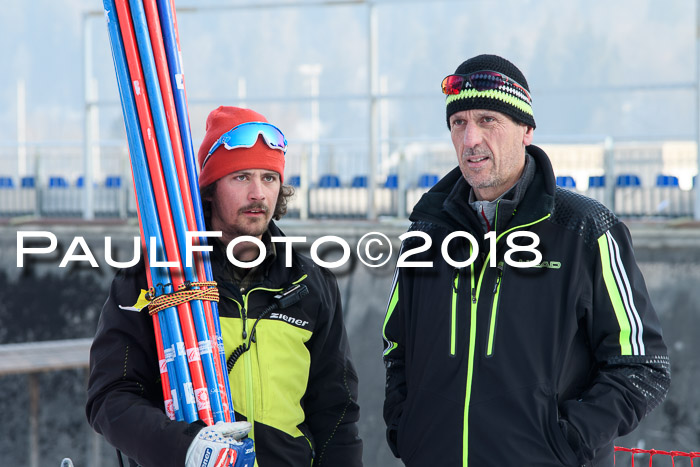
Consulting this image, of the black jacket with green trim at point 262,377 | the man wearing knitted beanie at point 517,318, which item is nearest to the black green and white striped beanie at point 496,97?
the man wearing knitted beanie at point 517,318

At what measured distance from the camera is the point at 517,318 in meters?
2.10

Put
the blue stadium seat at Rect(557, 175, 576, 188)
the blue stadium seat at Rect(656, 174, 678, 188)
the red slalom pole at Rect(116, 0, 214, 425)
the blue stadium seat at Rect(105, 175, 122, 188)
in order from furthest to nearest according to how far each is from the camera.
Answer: the blue stadium seat at Rect(105, 175, 122, 188)
the blue stadium seat at Rect(557, 175, 576, 188)
the blue stadium seat at Rect(656, 174, 678, 188)
the red slalom pole at Rect(116, 0, 214, 425)

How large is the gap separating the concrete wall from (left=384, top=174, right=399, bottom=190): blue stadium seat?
3.27 feet

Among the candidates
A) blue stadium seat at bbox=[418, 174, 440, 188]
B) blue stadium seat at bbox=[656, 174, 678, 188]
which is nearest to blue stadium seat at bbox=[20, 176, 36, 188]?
blue stadium seat at bbox=[418, 174, 440, 188]

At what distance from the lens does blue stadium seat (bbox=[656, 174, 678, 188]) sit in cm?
745

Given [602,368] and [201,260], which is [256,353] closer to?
[201,260]

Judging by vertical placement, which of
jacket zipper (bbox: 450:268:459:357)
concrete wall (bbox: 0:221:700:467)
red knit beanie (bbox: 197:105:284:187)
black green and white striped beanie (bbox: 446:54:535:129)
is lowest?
concrete wall (bbox: 0:221:700:467)

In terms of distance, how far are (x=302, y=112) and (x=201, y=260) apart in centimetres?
2697

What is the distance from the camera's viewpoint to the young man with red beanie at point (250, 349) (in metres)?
2.11

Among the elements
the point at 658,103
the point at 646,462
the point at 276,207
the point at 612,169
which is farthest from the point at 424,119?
the point at 276,207

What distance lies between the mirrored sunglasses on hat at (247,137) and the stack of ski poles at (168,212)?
0.59 ft

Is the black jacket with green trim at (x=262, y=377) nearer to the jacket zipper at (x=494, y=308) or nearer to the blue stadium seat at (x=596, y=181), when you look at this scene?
the jacket zipper at (x=494, y=308)

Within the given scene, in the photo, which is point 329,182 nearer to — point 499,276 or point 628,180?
point 628,180

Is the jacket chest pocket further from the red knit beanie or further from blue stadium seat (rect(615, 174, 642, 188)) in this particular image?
blue stadium seat (rect(615, 174, 642, 188))
